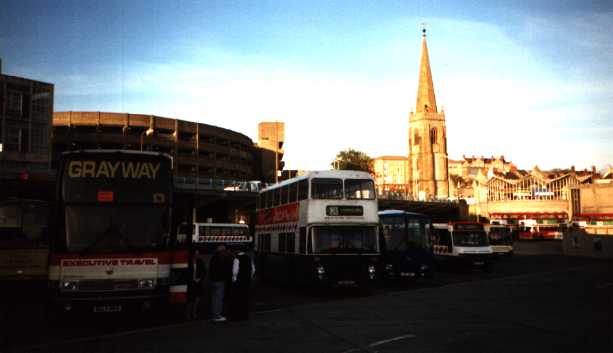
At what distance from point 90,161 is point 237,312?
5012 mm

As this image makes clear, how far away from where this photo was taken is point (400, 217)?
89.2ft

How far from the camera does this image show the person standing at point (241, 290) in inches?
572

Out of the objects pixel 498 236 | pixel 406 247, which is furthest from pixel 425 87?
pixel 406 247

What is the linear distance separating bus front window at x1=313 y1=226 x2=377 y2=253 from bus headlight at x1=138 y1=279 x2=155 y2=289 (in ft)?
25.4

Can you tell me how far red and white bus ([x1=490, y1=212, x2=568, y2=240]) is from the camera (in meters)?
81.0

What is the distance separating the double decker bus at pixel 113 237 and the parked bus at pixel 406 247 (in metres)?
14.4

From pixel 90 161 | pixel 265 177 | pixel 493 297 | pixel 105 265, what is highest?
pixel 265 177

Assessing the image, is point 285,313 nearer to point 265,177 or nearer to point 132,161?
point 132,161

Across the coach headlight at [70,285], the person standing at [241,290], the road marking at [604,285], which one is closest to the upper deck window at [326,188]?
the person standing at [241,290]

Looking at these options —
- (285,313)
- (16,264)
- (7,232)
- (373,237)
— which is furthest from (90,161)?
(7,232)

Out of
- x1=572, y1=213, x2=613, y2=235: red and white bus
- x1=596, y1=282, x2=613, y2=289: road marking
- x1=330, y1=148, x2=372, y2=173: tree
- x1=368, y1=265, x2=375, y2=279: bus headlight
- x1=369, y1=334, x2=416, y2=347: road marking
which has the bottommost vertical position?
x1=596, y1=282, x2=613, y2=289: road marking

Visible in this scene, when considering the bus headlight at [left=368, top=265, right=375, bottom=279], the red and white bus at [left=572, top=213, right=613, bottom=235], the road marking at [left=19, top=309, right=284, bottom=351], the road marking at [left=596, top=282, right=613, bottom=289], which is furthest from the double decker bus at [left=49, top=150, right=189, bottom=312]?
the red and white bus at [left=572, top=213, right=613, bottom=235]

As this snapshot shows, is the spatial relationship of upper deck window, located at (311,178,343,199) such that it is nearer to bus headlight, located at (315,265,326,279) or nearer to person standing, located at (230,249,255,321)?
bus headlight, located at (315,265,326,279)

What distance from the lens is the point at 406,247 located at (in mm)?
26641
